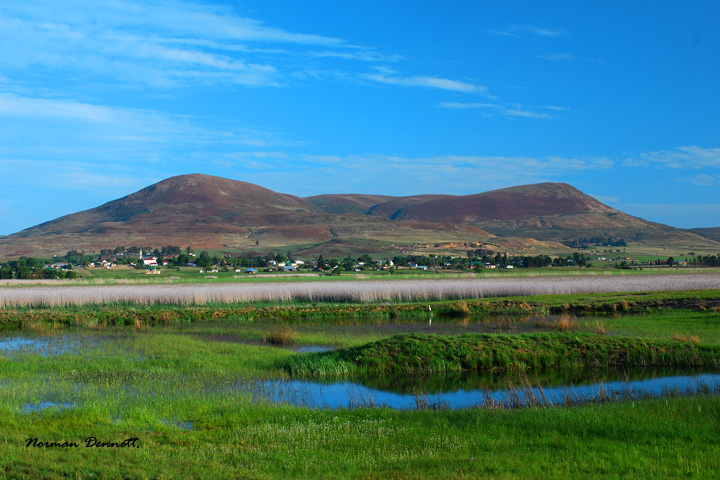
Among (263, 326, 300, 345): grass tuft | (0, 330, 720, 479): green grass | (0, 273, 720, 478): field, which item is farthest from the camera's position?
(263, 326, 300, 345): grass tuft

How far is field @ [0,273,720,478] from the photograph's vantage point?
31.0ft

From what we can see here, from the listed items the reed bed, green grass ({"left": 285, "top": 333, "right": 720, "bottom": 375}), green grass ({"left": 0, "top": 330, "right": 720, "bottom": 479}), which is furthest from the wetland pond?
the reed bed

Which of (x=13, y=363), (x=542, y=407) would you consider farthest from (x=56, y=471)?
(x=13, y=363)

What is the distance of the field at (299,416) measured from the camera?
372 inches

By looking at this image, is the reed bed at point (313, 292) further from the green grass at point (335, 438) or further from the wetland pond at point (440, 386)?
the green grass at point (335, 438)

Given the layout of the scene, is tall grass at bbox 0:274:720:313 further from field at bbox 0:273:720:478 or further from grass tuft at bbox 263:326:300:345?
grass tuft at bbox 263:326:300:345

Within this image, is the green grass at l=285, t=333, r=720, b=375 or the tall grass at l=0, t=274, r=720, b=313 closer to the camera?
the green grass at l=285, t=333, r=720, b=375

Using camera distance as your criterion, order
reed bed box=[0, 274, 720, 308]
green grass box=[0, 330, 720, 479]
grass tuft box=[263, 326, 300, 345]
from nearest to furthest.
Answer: green grass box=[0, 330, 720, 479], grass tuft box=[263, 326, 300, 345], reed bed box=[0, 274, 720, 308]

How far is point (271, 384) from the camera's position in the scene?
1792 cm

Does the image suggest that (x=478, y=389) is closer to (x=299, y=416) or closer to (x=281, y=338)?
(x=299, y=416)

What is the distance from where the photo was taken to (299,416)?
1323 cm

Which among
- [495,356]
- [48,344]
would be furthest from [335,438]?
[48,344]

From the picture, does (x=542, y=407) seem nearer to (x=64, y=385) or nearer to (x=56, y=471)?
(x=56, y=471)

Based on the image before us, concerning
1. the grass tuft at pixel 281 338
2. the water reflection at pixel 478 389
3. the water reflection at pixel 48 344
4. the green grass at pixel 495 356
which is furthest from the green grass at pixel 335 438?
the grass tuft at pixel 281 338
